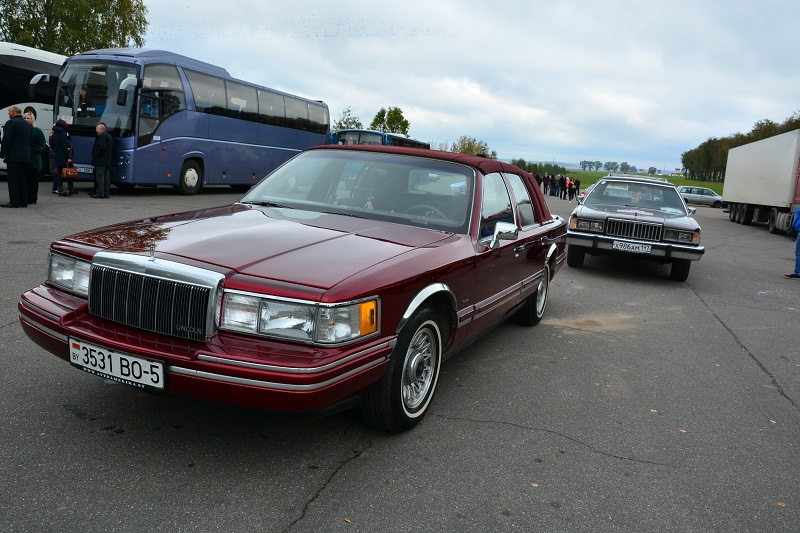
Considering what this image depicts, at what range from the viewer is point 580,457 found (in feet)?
11.5

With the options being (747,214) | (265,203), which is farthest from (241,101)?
(747,214)

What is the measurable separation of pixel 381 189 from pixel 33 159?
10594mm

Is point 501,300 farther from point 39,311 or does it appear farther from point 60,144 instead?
point 60,144

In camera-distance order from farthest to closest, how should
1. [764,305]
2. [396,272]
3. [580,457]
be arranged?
[764,305] → [580,457] → [396,272]

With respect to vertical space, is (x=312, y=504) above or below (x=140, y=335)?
below

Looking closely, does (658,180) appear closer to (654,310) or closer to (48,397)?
(654,310)

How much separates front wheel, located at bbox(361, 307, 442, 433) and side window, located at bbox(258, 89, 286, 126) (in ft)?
60.4

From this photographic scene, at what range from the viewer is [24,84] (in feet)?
60.6

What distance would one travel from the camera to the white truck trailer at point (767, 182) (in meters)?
20.8

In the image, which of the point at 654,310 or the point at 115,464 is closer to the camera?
the point at 115,464

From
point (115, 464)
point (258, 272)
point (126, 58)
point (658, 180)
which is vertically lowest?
point (115, 464)

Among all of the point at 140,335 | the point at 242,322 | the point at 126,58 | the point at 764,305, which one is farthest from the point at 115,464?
the point at 126,58

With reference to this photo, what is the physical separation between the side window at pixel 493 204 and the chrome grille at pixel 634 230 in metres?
5.30

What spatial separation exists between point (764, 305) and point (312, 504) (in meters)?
7.75
